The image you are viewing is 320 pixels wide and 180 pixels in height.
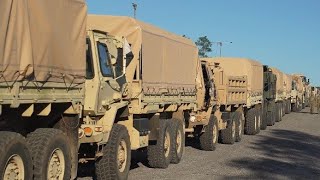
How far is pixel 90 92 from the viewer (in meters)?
8.83

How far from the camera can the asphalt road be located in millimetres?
11664

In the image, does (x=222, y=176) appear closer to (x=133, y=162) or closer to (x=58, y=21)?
(x=133, y=162)

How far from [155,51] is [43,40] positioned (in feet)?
Result: 17.7

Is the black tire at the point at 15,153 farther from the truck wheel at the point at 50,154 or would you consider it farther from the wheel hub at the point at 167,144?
the wheel hub at the point at 167,144

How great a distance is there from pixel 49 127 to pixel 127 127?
288 centimetres

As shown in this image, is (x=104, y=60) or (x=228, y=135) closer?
(x=104, y=60)

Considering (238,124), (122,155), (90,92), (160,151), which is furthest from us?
(238,124)

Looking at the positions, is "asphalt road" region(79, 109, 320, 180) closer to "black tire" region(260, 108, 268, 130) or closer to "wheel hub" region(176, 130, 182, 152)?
"wheel hub" region(176, 130, 182, 152)

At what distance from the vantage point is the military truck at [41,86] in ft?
19.9

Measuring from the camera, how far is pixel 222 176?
11.4 metres

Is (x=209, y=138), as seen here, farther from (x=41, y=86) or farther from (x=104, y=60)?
(x=41, y=86)

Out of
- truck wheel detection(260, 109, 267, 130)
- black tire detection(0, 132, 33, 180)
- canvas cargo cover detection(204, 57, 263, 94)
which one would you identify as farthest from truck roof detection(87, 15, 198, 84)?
truck wheel detection(260, 109, 267, 130)

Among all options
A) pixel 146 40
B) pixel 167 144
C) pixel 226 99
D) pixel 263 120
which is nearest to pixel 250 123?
pixel 263 120

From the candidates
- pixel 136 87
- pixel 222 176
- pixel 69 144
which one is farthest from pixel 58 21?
pixel 222 176
